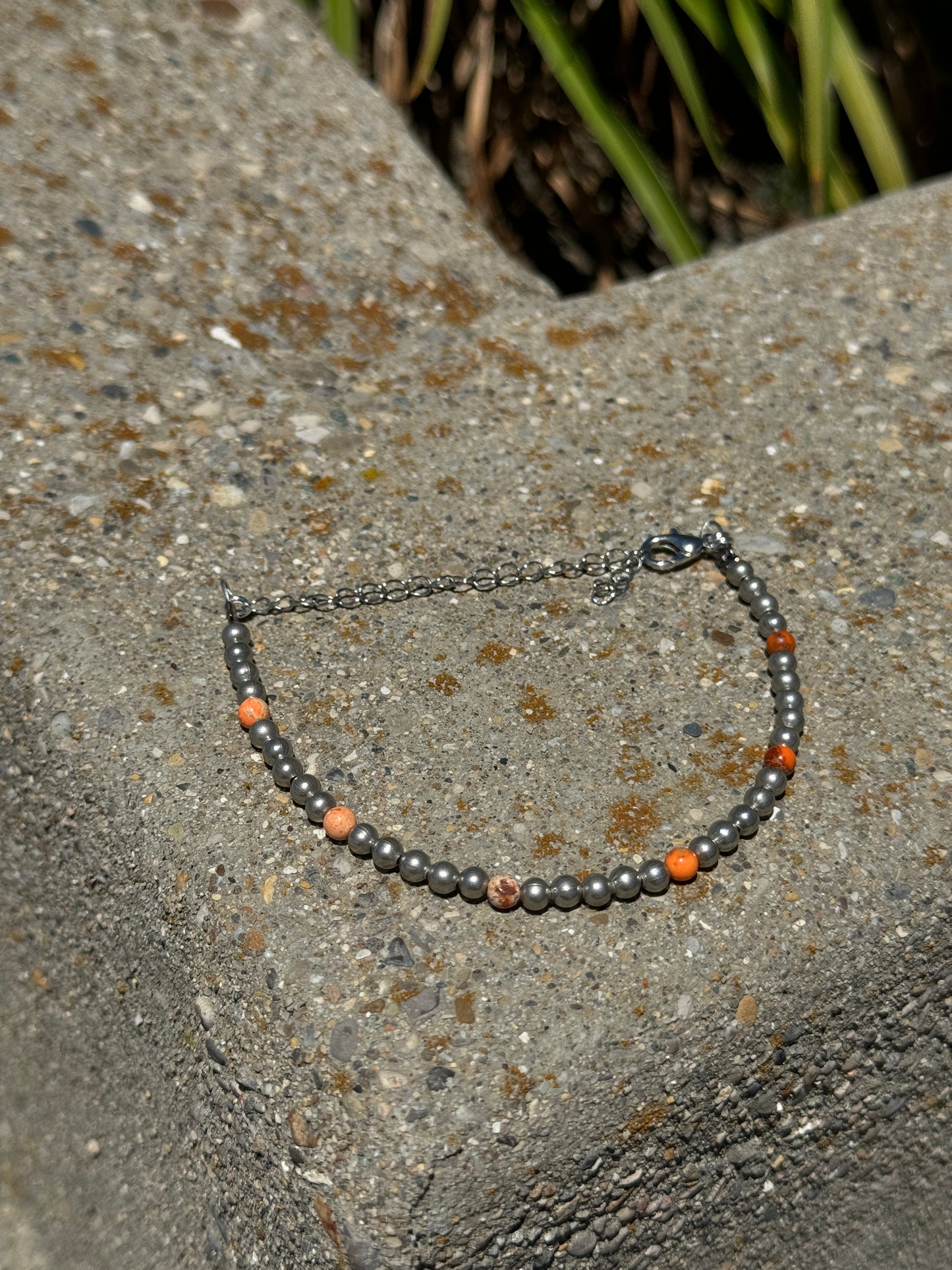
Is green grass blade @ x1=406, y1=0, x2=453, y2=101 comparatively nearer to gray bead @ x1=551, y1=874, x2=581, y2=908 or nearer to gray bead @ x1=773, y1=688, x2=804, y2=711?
gray bead @ x1=773, y1=688, x2=804, y2=711

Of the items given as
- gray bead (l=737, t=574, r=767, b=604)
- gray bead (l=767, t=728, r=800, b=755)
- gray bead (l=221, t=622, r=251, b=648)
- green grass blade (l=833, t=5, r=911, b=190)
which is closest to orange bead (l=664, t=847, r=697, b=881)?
gray bead (l=767, t=728, r=800, b=755)

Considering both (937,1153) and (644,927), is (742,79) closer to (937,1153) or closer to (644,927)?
(644,927)

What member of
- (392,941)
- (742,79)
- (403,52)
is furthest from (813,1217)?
(403,52)

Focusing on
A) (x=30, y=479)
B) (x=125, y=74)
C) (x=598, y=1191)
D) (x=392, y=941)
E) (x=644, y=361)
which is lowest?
(x=598, y=1191)

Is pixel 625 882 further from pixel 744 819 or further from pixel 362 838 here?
pixel 362 838

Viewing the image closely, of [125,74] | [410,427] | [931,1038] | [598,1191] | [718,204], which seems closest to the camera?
[598,1191]

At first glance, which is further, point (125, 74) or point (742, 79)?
point (742, 79)
